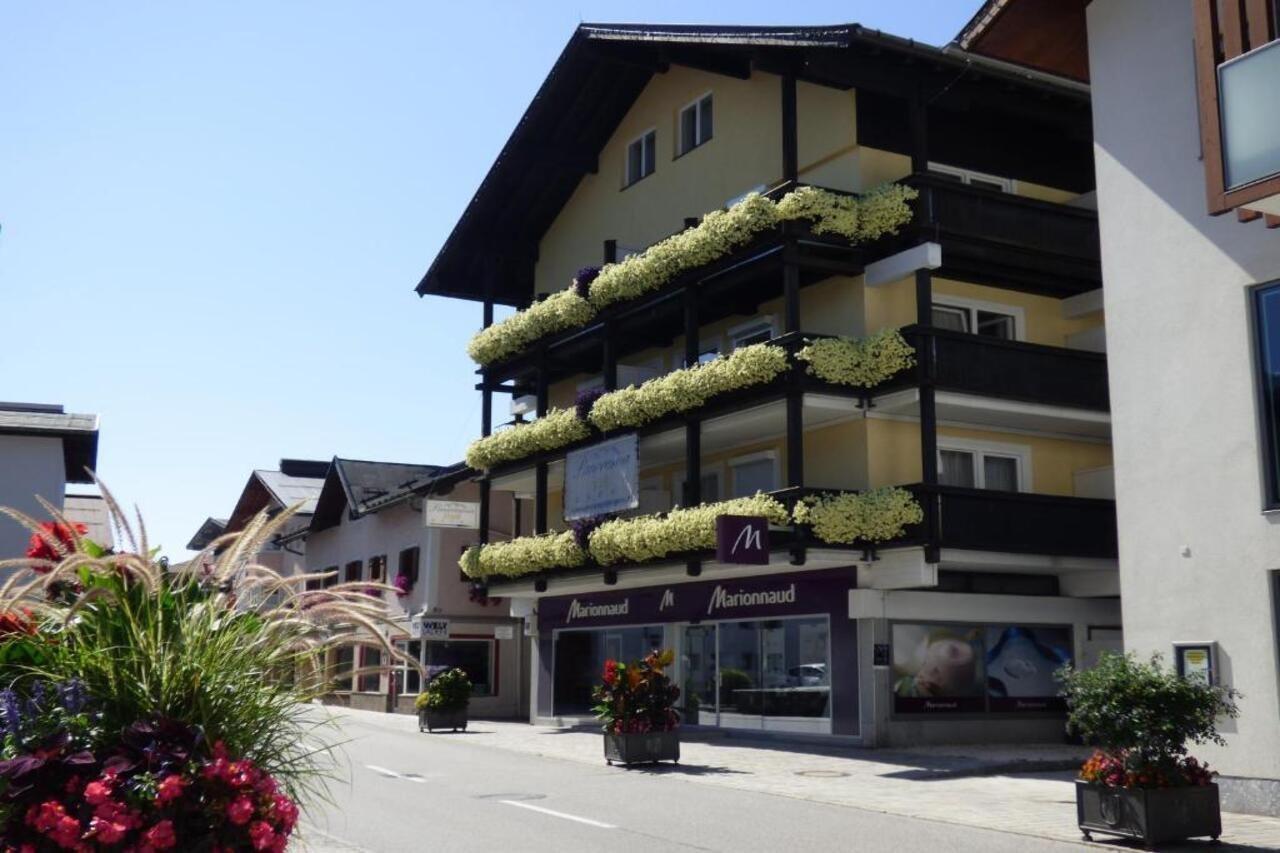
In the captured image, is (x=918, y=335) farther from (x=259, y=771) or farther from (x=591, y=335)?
(x=259, y=771)

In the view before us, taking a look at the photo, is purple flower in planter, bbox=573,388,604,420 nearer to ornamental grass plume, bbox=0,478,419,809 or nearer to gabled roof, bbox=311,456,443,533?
gabled roof, bbox=311,456,443,533

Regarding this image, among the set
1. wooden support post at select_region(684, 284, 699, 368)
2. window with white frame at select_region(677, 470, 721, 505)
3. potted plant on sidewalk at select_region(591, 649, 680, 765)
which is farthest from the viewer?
window with white frame at select_region(677, 470, 721, 505)

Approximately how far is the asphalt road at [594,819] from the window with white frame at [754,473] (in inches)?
337

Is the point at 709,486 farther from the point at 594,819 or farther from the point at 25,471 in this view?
the point at 594,819

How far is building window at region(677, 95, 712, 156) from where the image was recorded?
31.0 m

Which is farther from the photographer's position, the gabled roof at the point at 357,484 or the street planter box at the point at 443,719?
the gabled roof at the point at 357,484

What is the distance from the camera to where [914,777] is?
18.7 metres

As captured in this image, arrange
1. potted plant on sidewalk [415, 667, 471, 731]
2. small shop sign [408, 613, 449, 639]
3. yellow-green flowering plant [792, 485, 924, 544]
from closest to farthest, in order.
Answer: yellow-green flowering plant [792, 485, 924, 544] < potted plant on sidewalk [415, 667, 471, 731] < small shop sign [408, 613, 449, 639]

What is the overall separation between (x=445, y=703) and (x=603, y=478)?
Result: 23.0 ft

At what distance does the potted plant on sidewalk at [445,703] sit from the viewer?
105 feet

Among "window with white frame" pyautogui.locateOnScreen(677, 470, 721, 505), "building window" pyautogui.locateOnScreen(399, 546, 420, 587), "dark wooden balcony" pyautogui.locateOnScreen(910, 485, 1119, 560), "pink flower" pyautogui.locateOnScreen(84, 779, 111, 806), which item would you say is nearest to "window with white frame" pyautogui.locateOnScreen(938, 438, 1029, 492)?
"dark wooden balcony" pyautogui.locateOnScreen(910, 485, 1119, 560)

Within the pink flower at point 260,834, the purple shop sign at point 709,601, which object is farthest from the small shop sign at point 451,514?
the pink flower at point 260,834

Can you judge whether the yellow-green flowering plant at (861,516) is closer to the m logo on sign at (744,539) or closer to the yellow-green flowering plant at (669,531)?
the yellow-green flowering plant at (669,531)

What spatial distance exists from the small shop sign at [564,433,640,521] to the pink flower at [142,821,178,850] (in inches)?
914
